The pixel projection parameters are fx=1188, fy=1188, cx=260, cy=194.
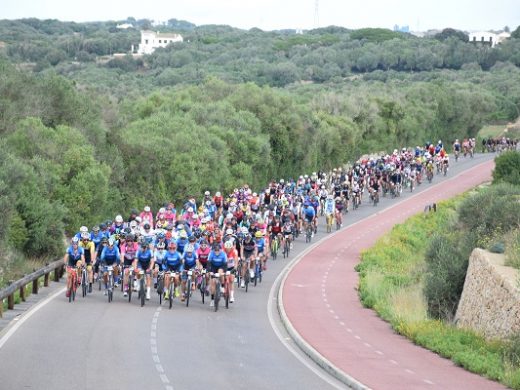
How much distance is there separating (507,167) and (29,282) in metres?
39.3

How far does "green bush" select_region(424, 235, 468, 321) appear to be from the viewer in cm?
3028

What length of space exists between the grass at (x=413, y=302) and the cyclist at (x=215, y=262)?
4134 mm

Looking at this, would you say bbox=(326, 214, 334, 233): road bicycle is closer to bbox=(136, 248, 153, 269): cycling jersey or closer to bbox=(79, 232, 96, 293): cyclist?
bbox=(79, 232, 96, 293): cyclist

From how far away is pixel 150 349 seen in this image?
2208cm

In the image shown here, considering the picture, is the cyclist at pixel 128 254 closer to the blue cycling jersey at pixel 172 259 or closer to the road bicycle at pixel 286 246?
the blue cycling jersey at pixel 172 259

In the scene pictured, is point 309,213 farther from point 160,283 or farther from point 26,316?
point 26,316

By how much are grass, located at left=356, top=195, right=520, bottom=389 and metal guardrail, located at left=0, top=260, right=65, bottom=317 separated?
8323 millimetres

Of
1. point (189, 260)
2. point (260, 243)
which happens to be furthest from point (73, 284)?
point (260, 243)

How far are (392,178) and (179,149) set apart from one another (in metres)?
13.6

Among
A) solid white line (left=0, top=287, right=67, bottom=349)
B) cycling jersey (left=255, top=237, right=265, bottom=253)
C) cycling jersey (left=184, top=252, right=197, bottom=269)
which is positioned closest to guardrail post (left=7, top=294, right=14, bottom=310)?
solid white line (left=0, top=287, right=67, bottom=349)

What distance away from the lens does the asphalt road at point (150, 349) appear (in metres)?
19.1

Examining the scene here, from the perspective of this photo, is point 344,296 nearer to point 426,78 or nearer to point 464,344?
point 464,344

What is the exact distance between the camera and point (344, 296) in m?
32.9

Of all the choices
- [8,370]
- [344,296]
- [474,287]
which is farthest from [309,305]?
[8,370]
